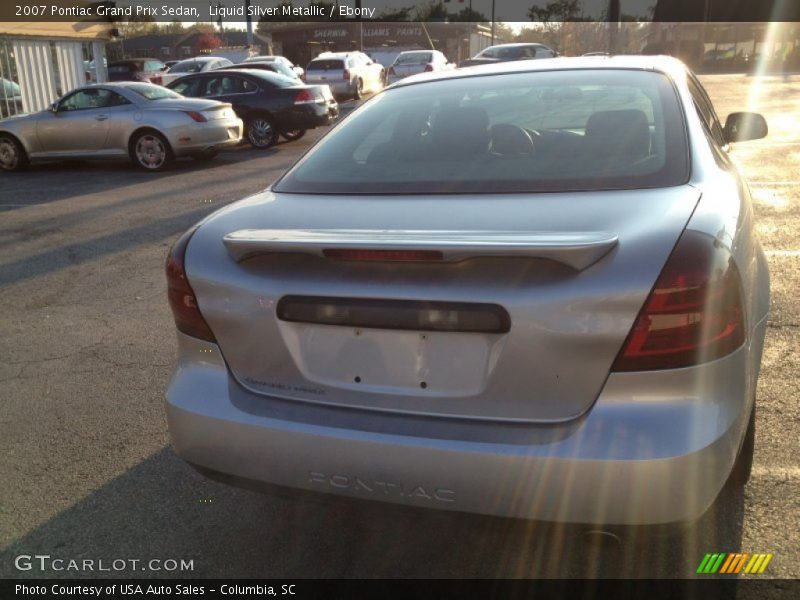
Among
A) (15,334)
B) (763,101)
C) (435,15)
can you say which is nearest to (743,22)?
(435,15)

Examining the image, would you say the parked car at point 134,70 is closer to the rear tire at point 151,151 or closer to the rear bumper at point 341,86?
the rear bumper at point 341,86

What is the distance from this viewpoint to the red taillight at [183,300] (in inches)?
100

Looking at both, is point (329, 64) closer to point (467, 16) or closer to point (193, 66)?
point (193, 66)

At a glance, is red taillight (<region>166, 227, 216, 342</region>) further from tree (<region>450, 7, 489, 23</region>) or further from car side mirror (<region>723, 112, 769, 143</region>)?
tree (<region>450, 7, 489, 23</region>)

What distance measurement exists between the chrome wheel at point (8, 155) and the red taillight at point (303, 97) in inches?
201

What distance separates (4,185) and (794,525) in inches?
485

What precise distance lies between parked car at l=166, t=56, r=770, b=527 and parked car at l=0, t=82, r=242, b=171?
1052cm

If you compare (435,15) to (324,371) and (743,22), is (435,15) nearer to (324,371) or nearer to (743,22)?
(743,22)

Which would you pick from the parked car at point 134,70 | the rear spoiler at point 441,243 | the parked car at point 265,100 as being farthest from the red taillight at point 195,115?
the parked car at point 134,70

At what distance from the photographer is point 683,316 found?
2.06m

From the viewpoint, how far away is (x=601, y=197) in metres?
2.44

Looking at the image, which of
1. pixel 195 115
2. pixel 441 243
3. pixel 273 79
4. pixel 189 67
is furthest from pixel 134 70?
pixel 441 243

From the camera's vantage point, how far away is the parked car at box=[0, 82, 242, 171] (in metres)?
12.6

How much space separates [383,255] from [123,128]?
11.9 meters
